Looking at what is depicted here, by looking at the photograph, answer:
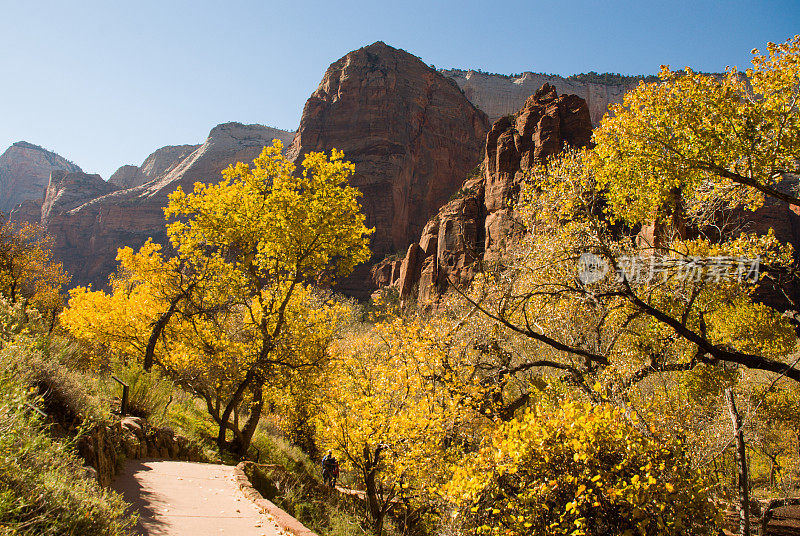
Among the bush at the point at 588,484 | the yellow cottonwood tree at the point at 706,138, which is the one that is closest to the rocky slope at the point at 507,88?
the yellow cottonwood tree at the point at 706,138

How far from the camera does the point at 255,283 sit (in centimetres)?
1099

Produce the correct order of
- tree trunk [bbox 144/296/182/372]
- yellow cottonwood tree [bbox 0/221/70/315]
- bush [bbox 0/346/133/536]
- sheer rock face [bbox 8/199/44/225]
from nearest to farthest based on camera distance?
bush [bbox 0/346/133/536] < tree trunk [bbox 144/296/182/372] < yellow cottonwood tree [bbox 0/221/70/315] < sheer rock face [bbox 8/199/44/225]

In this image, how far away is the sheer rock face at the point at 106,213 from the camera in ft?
422

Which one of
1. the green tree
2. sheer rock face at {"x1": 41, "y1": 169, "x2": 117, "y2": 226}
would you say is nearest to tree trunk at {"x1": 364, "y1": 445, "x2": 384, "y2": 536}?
the green tree

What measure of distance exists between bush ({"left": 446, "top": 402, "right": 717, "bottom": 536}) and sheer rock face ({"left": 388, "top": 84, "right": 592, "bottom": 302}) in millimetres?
54146

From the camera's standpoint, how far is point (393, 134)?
114 metres

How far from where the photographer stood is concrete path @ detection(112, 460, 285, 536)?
5.05m

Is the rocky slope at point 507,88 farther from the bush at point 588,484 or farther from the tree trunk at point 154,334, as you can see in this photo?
the bush at point 588,484

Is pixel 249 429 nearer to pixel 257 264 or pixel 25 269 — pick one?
pixel 257 264

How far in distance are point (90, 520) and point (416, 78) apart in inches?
5325

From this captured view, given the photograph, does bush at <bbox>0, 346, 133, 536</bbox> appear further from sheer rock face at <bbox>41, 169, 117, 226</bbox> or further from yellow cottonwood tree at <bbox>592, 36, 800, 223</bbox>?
sheer rock face at <bbox>41, 169, 117, 226</bbox>

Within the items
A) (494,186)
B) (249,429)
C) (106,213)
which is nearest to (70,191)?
(106,213)

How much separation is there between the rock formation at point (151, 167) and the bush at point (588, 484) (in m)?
189

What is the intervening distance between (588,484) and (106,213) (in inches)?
6425
